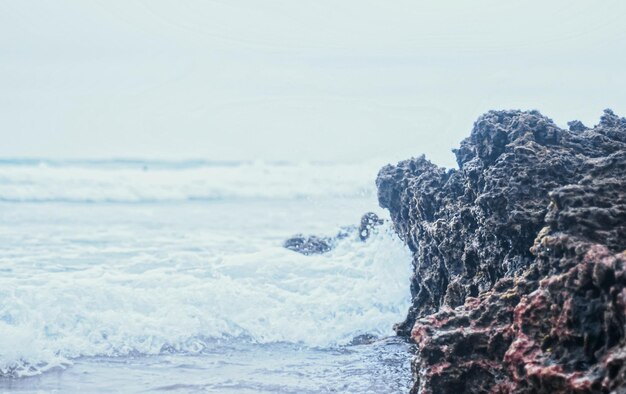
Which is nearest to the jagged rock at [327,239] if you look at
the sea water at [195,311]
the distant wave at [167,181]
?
the sea water at [195,311]

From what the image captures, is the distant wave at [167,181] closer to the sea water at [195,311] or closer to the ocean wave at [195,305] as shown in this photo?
the sea water at [195,311]

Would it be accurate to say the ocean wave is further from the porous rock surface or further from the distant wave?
the distant wave

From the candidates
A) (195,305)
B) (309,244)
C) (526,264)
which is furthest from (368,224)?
(526,264)

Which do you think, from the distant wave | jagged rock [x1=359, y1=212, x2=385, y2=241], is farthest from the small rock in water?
the distant wave

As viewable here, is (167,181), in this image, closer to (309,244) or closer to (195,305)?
(309,244)

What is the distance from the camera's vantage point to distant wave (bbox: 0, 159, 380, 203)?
2698 centimetres

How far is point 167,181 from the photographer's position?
32.2 meters

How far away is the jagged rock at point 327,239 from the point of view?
11.3 m

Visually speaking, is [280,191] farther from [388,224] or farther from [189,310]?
[189,310]

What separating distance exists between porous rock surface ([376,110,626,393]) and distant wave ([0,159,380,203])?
21.1 meters

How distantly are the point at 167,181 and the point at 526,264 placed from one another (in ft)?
92.6

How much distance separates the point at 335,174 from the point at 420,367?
107 feet

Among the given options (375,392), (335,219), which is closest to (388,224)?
(375,392)

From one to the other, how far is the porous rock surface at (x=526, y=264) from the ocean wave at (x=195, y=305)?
1.38m
